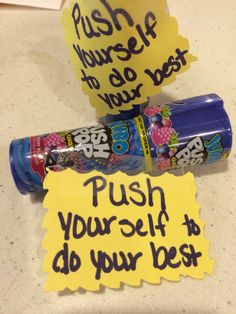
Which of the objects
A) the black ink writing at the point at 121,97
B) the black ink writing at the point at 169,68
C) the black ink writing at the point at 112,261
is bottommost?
the black ink writing at the point at 112,261

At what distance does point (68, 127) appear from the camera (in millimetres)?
574

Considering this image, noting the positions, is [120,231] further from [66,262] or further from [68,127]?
[68,127]

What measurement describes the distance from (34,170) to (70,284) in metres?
0.14

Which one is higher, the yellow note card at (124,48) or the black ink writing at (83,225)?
the yellow note card at (124,48)

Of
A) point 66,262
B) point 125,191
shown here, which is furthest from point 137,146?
point 66,262

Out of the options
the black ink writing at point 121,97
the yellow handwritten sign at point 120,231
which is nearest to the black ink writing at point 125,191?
the yellow handwritten sign at point 120,231

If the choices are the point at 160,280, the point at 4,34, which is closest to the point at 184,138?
the point at 160,280

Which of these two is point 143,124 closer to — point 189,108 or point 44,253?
point 189,108

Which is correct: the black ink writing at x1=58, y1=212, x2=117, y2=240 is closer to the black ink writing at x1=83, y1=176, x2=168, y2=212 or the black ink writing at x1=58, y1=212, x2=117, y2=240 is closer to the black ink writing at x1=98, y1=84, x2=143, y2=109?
the black ink writing at x1=83, y1=176, x2=168, y2=212

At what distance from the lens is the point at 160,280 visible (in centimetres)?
44

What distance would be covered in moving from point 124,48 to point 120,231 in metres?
0.21

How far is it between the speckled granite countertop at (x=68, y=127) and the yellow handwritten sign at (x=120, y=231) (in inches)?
1.0

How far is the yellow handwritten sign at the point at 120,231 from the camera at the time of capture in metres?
0.42

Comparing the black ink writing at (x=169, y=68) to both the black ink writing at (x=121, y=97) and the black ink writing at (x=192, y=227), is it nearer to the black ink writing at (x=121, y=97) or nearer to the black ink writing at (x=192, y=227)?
the black ink writing at (x=121, y=97)
